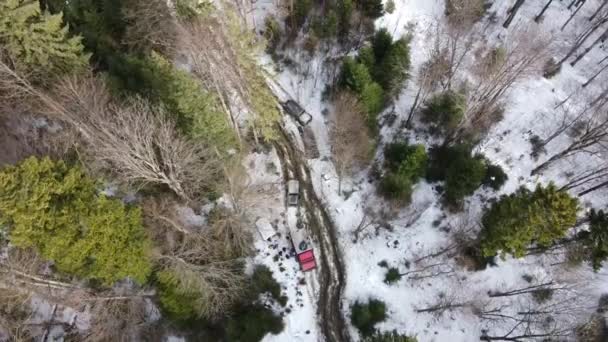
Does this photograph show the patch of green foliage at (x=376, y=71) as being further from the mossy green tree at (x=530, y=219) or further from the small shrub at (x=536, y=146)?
the small shrub at (x=536, y=146)

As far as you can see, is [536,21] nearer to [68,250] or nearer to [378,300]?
[378,300]

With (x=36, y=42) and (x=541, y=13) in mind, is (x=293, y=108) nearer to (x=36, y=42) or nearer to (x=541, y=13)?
(x=36, y=42)

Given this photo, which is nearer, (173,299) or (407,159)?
(173,299)

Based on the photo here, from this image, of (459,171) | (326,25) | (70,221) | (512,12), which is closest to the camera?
(70,221)

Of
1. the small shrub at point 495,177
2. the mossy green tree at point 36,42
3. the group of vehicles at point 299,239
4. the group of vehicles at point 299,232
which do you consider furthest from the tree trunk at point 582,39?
the mossy green tree at point 36,42

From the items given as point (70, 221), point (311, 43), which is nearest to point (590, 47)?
point (311, 43)

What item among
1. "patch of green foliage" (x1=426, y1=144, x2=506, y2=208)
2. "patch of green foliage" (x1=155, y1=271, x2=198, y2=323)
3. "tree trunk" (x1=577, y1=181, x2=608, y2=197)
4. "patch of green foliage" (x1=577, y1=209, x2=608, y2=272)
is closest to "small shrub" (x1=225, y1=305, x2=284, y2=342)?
"patch of green foliage" (x1=155, y1=271, x2=198, y2=323)
